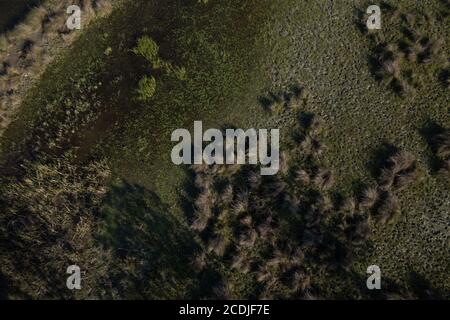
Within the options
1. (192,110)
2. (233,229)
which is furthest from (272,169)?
(192,110)

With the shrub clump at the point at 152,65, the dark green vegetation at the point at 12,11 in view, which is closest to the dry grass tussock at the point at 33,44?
the dark green vegetation at the point at 12,11

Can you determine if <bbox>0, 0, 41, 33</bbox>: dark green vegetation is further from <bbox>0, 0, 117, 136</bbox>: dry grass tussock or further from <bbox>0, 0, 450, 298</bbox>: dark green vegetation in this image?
<bbox>0, 0, 450, 298</bbox>: dark green vegetation

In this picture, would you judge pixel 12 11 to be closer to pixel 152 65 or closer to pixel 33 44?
pixel 33 44

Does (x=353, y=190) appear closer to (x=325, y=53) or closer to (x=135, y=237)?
(x=325, y=53)

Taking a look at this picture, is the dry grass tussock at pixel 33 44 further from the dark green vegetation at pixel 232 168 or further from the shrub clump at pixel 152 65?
the shrub clump at pixel 152 65

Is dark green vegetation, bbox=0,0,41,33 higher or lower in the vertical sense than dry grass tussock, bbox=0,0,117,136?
higher

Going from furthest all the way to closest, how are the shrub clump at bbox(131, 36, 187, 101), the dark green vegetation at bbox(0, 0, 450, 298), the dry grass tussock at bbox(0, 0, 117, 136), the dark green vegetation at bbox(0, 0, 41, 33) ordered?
1. the dark green vegetation at bbox(0, 0, 41, 33)
2. the dry grass tussock at bbox(0, 0, 117, 136)
3. the shrub clump at bbox(131, 36, 187, 101)
4. the dark green vegetation at bbox(0, 0, 450, 298)

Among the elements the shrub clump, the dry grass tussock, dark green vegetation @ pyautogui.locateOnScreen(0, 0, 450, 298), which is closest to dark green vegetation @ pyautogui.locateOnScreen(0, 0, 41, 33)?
the dry grass tussock

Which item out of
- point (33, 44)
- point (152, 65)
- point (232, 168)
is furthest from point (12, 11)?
point (232, 168)

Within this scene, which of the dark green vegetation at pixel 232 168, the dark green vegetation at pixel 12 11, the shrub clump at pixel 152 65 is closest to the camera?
the dark green vegetation at pixel 232 168
